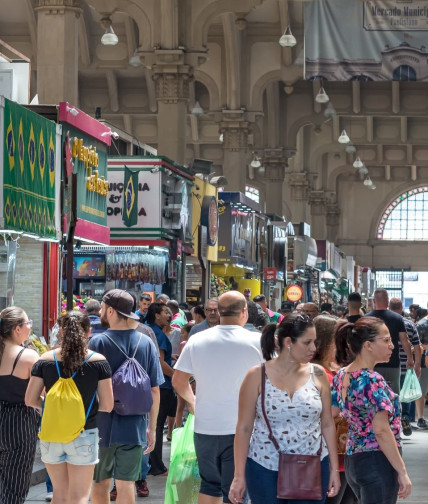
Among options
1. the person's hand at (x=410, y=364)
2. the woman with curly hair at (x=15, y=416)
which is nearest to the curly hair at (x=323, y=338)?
the woman with curly hair at (x=15, y=416)

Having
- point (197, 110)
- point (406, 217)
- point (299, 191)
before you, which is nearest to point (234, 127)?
point (197, 110)

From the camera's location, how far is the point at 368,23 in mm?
24000

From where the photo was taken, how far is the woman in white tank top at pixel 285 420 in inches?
235

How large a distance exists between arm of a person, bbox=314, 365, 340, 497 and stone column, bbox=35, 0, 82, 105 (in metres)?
14.1

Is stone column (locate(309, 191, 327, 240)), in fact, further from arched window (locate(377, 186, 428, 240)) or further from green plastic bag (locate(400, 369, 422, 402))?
green plastic bag (locate(400, 369, 422, 402))

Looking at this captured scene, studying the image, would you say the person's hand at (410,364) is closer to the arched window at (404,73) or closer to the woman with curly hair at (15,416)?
the woman with curly hair at (15,416)

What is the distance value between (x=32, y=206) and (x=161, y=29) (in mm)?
13745

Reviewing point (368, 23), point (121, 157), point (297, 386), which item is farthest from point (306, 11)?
point (297, 386)

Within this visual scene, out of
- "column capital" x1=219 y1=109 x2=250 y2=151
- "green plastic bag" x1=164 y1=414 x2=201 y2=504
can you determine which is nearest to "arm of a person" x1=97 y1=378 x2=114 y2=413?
"green plastic bag" x1=164 y1=414 x2=201 y2=504

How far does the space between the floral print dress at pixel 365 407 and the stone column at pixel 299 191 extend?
4699 cm

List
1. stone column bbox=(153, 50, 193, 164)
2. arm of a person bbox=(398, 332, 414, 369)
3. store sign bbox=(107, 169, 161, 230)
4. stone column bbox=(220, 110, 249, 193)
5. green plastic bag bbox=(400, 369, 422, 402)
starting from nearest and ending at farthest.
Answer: arm of a person bbox=(398, 332, 414, 369), green plastic bag bbox=(400, 369, 422, 402), store sign bbox=(107, 169, 161, 230), stone column bbox=(153, 50, 193, 164), stone column bbox=(220, 110, 249, 193)

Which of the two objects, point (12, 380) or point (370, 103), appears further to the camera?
point (370, 103)

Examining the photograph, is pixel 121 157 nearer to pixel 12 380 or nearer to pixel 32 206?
pixel 32 206

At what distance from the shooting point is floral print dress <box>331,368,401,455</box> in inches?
247
